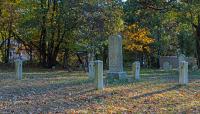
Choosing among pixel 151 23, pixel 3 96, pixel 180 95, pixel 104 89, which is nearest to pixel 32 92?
pixel 3 96

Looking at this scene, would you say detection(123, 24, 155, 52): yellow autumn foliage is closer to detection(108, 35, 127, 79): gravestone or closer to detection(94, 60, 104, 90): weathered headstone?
detection(108, 35, 127, 79): gravestone

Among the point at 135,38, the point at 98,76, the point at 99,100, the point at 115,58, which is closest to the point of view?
the point at 99,100

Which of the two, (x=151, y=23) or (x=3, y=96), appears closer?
(x=3, y=96)

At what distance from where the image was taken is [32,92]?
13.8 meters

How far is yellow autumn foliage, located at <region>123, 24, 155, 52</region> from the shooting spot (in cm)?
4266

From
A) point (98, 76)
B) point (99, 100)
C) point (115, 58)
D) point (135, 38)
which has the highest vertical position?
point (135, 38)

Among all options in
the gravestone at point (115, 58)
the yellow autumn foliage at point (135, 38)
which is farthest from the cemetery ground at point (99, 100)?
the yellow autumn foliage at point (135, 38)

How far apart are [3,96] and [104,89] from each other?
350 centimetres

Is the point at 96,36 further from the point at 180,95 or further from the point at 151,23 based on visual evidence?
the point at 180,95

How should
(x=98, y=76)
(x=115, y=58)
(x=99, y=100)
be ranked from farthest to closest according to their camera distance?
(x=115, y=58), (x=98, y=76), (x=99, y=100)

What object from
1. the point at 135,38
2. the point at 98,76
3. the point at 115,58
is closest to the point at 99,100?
the point at 98,76

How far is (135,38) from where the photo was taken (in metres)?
42.8

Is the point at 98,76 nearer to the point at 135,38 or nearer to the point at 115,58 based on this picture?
the point at 115,58

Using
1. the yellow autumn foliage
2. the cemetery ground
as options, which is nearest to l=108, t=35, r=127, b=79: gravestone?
the cemetery ground
